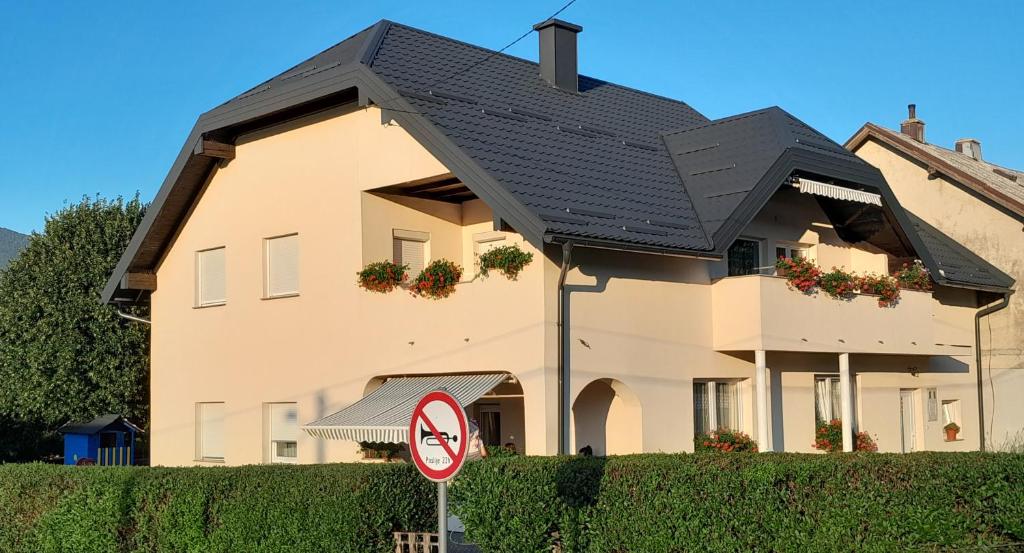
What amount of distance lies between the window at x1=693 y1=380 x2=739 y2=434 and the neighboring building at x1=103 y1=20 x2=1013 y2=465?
45mm

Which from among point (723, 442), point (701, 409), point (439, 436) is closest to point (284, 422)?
point (701, 409)

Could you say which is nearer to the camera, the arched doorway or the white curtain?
the arched doorway

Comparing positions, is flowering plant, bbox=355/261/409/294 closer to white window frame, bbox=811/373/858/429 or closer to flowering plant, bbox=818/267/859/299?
flowering plant, bbox=818/267/859/299

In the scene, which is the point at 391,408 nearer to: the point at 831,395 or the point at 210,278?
the point at 210,278

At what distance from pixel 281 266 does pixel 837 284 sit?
10252mm

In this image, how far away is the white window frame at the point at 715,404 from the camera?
2106 cm

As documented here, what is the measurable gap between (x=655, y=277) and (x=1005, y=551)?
10256 mm

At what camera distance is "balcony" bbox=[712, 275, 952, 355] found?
20.4 metres

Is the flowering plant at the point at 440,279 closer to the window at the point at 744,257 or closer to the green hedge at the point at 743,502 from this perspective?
the window at the point at 744,257

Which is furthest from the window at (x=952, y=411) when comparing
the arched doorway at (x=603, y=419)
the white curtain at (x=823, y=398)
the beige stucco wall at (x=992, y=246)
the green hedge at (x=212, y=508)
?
the green hedge at (x=212, y=508)

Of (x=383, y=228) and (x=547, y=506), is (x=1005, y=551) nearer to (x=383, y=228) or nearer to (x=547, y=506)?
(x=547, y=506)

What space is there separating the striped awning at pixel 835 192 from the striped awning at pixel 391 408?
6630mm

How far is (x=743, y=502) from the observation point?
10.9 m

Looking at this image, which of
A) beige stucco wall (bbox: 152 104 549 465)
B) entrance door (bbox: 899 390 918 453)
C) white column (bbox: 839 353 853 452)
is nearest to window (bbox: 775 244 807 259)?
white column (bbox: 839 353 853 452)
